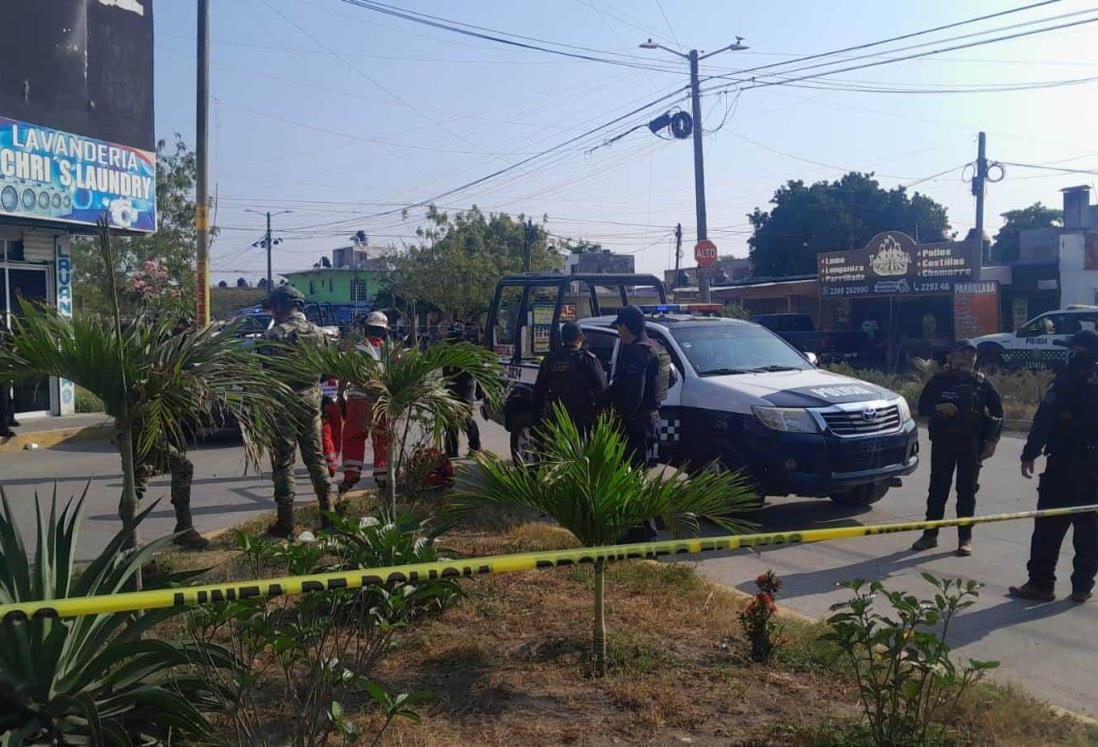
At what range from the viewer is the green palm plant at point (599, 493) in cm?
470

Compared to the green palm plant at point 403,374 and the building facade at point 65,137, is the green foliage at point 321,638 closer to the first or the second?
the green palm plant at point 403,374

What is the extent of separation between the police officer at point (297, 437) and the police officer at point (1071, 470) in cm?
510

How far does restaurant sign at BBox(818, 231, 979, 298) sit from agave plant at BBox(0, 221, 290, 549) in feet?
90.5

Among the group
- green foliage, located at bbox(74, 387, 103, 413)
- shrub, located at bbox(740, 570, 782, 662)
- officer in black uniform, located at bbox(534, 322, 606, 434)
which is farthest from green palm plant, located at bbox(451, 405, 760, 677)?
green foliage, located at bbox(74, 387, 103, 413)

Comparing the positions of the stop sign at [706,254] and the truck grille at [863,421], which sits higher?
the stop sign at [706,254]

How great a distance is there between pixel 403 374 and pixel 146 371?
7.13 ft

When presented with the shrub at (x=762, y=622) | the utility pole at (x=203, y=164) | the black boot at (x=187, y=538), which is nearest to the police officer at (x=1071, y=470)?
the shrub at (x=762, y=622)

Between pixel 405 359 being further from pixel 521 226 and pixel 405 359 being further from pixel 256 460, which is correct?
pixel 521 226

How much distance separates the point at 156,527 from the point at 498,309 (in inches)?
195

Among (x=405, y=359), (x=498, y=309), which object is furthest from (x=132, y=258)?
(x=405, y=359)

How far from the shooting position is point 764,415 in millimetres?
8656

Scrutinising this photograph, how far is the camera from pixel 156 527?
915 centimetres

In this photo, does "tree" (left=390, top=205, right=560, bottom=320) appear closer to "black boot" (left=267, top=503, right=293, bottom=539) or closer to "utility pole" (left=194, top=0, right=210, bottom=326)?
"utility pole" (left=194, top=0, right=210, bottom=326)

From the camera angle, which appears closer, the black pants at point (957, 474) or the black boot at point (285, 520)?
the black boot at point (285, 520)
